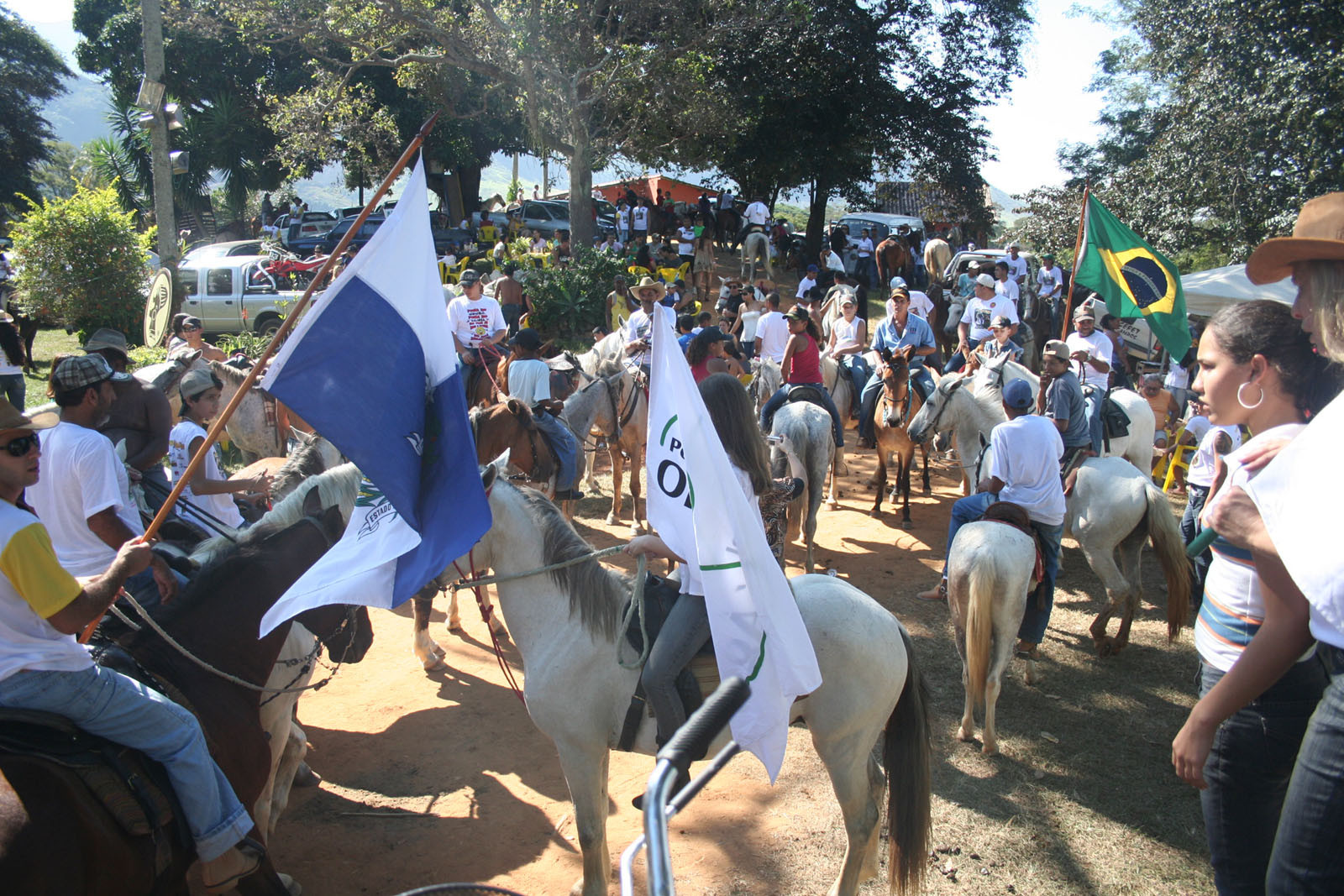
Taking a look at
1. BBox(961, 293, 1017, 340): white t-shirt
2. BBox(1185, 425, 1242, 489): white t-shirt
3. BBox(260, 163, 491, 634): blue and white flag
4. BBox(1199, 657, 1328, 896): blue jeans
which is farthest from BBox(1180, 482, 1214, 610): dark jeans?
BBox(961, 293, 1017, 340): white t-shirt

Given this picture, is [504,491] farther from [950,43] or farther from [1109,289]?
[950,43]

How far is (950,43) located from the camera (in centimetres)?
2722

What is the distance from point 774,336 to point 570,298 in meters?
7.58

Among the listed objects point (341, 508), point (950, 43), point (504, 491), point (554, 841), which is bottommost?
point (554, 841)

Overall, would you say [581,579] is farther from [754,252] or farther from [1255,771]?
[754,252]

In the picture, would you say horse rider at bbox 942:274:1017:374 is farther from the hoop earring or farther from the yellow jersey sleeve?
the yellow jersey sleeve

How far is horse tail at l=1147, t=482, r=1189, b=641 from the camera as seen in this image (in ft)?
22.5

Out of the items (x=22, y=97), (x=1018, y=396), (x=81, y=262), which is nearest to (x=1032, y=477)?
(x=1018, y=396)

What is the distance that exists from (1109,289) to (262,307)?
58.2 feet

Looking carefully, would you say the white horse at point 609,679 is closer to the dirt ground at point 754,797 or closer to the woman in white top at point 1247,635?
the dirt ground at point 754,797

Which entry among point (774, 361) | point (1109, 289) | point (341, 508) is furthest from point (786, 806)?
point (774, 361)

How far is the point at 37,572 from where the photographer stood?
110 inches

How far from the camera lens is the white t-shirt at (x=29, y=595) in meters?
2.77

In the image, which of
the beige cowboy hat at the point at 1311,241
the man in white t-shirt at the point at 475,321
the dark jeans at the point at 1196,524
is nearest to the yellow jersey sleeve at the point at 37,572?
the beige cowboy hat at the point at 1311,241
